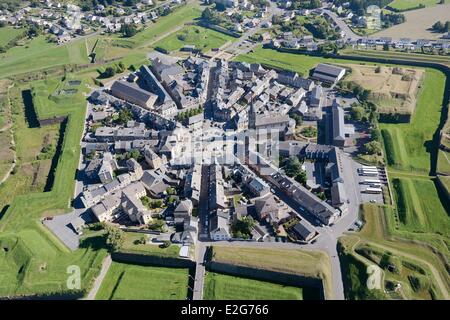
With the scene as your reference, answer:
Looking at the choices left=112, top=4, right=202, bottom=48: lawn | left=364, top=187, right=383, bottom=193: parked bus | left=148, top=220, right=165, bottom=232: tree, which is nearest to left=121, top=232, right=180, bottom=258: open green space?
left=148, top=220, right=165, bottom=232: tree

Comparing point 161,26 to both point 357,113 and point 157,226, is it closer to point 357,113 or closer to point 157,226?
point 357,113

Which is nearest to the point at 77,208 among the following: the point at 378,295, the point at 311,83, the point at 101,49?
the point at 378,295

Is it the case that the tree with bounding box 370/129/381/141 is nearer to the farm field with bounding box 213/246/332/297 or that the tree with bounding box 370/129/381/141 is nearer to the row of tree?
the farm field with bounding box 213/246/332/297

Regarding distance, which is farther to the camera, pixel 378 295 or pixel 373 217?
pixel 373 217

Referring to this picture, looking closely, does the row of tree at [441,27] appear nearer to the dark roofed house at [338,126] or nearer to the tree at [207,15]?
the dark roofed house at [338,126]

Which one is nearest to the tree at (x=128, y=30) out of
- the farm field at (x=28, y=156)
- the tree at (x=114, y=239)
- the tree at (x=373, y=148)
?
the farm field at (x=28, y=156)

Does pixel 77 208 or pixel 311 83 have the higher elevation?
pixel 311 83

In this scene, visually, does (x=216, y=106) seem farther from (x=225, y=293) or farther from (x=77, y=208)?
(x=225, y=293)
